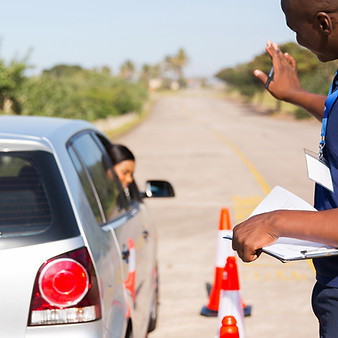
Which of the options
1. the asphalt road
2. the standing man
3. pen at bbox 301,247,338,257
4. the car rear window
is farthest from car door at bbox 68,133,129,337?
the asphalt road

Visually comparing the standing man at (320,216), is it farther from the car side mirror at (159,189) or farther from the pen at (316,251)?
the car side mirror at (159,189)

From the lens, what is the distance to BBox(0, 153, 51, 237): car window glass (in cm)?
307

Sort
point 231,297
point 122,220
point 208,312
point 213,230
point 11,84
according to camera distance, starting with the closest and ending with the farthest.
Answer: point 122,220 → point 231,297 → point 208,312 → point 213,230 → point 11,84

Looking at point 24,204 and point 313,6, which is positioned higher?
point 313,6

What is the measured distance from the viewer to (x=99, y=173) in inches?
172

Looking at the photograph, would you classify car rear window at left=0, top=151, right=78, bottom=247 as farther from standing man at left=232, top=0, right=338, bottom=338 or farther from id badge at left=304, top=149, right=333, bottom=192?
id badge at left=304, top=149, right=333, bottom=192

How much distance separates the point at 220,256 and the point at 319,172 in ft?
12.3

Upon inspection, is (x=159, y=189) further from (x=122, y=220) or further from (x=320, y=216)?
(x=320, y=216)

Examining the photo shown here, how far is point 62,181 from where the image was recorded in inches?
125

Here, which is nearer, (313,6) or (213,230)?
(313,6)

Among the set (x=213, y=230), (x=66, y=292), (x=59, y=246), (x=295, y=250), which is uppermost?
(x=295, y=250)

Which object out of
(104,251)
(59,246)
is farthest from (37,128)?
(59,246)

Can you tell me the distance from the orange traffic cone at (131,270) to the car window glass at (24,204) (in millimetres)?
767

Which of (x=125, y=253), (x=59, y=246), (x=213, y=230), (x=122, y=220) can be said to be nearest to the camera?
(x=59, y=246)
